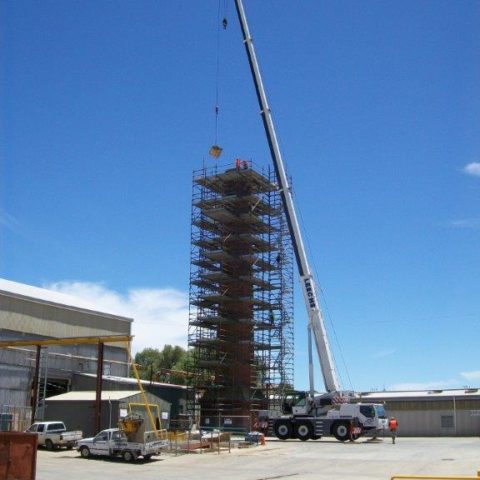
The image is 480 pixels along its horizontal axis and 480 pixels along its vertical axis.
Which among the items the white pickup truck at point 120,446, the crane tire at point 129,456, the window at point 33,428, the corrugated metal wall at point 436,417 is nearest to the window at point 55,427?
the window at point 33,428

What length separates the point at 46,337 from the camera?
6425cm

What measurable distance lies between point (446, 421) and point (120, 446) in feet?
114

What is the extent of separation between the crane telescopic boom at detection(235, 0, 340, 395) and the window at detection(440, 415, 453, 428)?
666 inches

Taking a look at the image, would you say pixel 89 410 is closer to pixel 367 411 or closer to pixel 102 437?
pixel 102 437

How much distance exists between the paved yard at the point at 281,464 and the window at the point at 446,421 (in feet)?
69.3

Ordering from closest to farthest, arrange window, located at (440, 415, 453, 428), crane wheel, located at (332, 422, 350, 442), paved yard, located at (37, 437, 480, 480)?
paved yard, located at (37, 437, 480, 480) < crane wheel, located at (332, 422, 350, 442) < window, located at (440, 415, 453, 428)

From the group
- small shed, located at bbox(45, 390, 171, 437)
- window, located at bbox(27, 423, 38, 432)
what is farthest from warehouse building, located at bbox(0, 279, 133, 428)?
window, located at bbox(27, 423, 38, 432)

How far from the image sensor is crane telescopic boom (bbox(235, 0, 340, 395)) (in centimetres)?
4619

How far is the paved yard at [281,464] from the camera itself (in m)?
25.5

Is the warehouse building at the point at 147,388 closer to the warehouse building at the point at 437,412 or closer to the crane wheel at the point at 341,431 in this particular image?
the crane wheel at the point at 341,431

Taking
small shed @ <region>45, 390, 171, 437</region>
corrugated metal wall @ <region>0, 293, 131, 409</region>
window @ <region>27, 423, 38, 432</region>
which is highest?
corrugated metal wall @ <region>0, 293, 131, 409</region>

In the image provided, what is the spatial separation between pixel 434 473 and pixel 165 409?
96.1ft

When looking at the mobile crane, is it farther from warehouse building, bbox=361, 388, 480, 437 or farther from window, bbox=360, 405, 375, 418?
warehouse building, bbox=361, 388, 480, 437

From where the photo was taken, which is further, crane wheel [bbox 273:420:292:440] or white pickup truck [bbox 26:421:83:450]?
crane wheel [bbox 273:420:292:440]
